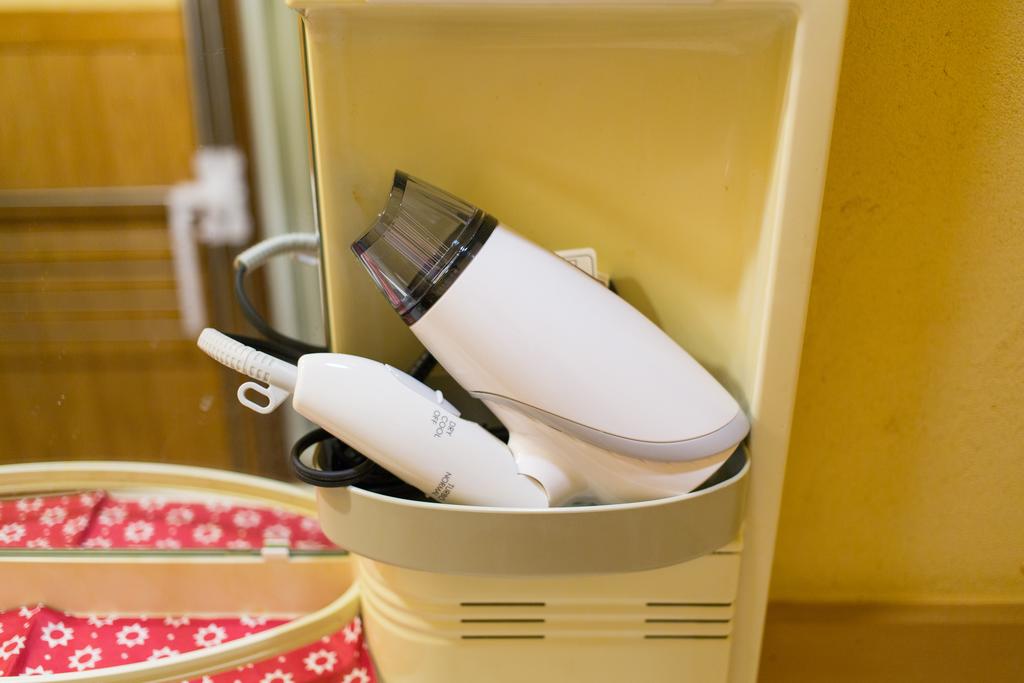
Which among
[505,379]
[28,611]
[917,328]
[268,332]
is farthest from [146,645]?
[917,328]

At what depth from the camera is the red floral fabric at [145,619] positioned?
58 cm

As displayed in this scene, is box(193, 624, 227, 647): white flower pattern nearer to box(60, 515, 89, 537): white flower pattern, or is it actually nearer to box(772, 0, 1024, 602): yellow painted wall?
box(60, 515, 89, 537): white flower pattern

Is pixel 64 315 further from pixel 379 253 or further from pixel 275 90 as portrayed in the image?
pixel 379 253

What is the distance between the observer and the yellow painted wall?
1.83ft

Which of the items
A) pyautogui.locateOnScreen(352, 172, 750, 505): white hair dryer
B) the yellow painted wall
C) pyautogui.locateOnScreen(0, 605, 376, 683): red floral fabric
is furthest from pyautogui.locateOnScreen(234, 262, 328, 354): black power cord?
the yellow painted wall

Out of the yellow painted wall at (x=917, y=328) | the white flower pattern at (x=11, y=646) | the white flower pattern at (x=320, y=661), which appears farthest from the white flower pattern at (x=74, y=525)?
the yellow painted wall at (x=917, y=328)

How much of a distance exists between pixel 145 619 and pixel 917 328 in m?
0.81

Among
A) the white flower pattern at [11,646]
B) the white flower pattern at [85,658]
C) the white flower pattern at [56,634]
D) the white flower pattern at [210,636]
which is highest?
the white flower pattern at [11,646]

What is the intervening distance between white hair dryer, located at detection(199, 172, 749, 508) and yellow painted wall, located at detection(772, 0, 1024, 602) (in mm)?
270

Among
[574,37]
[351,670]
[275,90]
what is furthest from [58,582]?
[574,37]

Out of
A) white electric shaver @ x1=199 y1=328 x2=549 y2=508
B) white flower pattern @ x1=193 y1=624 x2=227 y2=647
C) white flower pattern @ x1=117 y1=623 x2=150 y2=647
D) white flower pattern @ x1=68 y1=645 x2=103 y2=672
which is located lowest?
white flower pattern @ x1=193 y1=624 x2=227 y2=647

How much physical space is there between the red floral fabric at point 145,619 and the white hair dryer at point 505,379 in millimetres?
266

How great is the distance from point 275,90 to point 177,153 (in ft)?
1.01

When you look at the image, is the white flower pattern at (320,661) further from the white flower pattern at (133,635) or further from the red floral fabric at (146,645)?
the white flower pattern at (133,635)
